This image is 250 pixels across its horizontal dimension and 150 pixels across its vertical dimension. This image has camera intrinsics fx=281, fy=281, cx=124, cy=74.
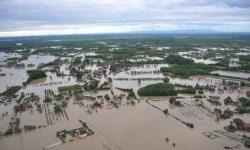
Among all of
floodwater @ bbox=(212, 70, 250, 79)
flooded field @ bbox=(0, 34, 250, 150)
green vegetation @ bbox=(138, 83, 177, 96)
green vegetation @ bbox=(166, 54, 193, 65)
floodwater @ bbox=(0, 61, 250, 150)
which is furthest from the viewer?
green vegetation @ bbox=(166, 54, 193, 65)

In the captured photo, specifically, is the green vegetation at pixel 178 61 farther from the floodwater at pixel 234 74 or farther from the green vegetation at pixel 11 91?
the green vegetation at pixel 11 91

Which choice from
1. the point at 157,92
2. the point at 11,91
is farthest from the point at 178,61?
the point at 11,91

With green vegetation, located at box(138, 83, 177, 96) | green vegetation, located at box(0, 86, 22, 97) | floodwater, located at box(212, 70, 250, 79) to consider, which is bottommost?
green vegetation, located at box(0, 86, 22, 97)

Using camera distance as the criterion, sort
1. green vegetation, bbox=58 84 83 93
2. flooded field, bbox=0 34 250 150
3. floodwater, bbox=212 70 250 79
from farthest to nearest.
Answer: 1. floodwater, bbox=212 70 250 79
2. green vegetation, bbox=58 84 83 93
3. flooded field, bbox=0 34 250 150

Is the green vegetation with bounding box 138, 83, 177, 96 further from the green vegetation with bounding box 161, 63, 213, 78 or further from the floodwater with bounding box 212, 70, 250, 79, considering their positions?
the floodwater with bounding box 212, 70, 250, 79

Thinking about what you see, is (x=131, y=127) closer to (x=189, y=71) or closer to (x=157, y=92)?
(x=157, y=92)

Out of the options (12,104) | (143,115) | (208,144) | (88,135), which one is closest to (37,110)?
(12,104)

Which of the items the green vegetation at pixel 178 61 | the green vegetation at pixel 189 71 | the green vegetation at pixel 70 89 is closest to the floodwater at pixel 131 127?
the green vegetation at pixel 70 89

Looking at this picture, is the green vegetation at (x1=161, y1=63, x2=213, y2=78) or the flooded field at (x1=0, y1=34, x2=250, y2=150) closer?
the flooded field at (x1=0, y1=34, x2=250, y2=150)

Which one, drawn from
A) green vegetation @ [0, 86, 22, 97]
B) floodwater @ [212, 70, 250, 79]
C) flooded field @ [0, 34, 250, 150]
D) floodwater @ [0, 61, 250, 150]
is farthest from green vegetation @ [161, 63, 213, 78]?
green vegetation @ [0, 86, 22, 97]

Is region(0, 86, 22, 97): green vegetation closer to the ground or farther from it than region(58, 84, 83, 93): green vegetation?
closer to the ground
